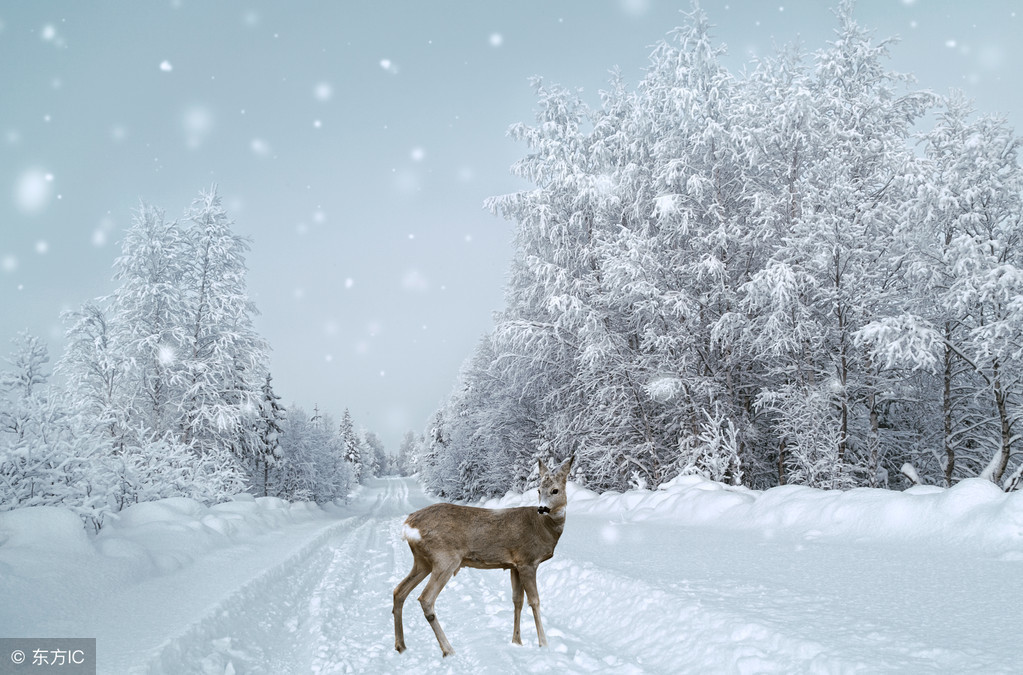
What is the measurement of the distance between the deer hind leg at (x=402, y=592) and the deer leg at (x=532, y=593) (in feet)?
2.62

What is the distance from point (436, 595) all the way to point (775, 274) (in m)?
11.2

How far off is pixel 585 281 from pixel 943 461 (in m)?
10.3

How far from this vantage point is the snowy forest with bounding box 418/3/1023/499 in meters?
11.7

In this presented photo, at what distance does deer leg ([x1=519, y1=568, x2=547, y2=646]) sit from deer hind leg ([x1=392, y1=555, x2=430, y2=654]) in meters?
0.80

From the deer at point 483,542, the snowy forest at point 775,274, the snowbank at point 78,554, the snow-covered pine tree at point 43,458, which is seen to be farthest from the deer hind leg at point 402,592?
the snowy forest at point 775,274

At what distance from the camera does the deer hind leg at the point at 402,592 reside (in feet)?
13.9

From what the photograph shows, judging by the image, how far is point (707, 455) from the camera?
45.5 ft

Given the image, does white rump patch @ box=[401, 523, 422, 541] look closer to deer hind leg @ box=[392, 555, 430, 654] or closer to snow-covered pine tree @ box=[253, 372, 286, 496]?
deer hind leg @ box=[392, 555, 430, 654]

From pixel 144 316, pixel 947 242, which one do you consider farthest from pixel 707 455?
pixel 144 316

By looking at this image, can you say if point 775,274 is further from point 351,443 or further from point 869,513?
point 351,443

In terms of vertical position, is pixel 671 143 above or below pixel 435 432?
above

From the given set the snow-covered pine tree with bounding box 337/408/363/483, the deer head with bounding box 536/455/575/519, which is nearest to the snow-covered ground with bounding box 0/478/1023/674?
the deer head with bounding box 536/455/575/519

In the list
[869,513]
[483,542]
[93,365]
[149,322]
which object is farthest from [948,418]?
[93,365]

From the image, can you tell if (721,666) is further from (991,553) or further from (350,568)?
(350,568)
